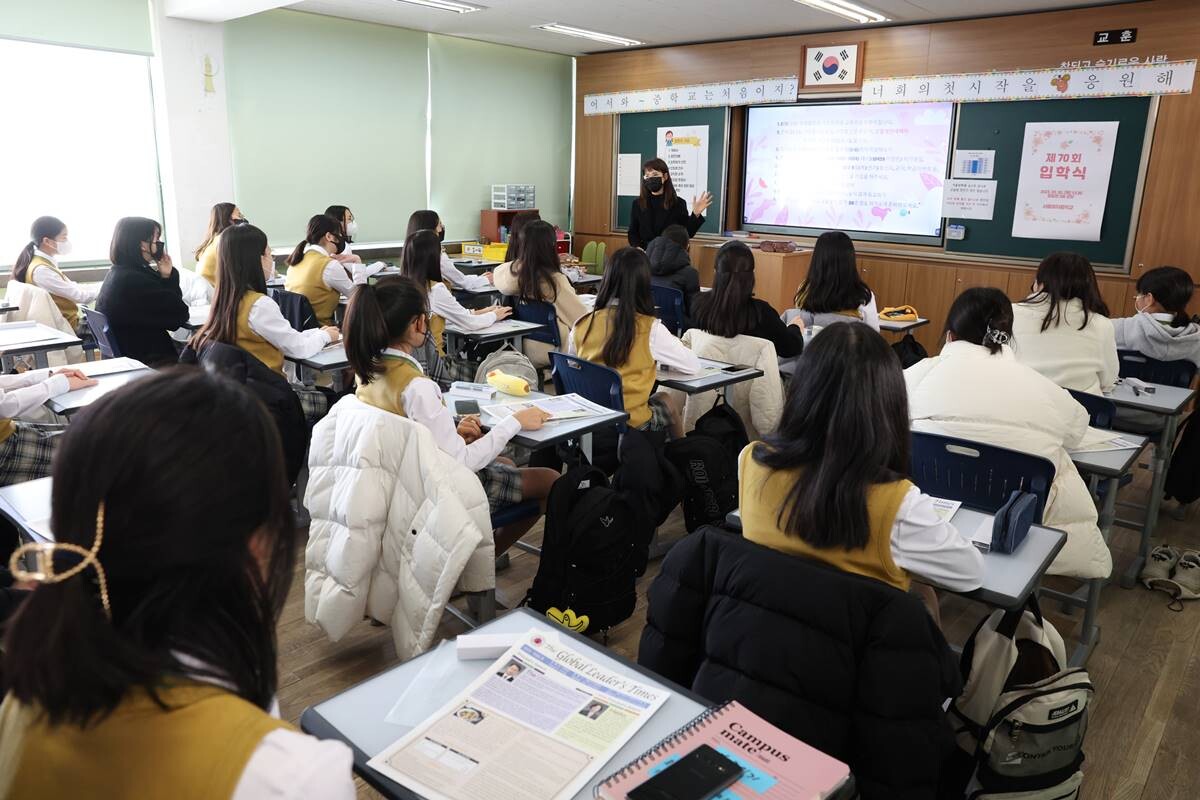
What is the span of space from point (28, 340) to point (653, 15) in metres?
5.24

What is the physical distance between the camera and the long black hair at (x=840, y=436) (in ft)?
5.27

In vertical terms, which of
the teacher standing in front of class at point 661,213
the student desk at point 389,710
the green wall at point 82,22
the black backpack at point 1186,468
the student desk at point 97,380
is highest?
the green wall at point 82,22

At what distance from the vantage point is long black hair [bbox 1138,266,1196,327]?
416 centimetres

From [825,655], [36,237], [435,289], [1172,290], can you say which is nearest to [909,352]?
[1172,290]

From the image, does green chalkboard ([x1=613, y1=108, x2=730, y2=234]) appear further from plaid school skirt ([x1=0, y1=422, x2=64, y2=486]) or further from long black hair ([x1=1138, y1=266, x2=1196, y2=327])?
plaid school skirt ([x1=0, y1=422, x2=64, y2=486])

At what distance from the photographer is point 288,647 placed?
9.43 ft

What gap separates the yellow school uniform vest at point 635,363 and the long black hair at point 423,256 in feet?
3.89

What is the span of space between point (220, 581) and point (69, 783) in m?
0.22

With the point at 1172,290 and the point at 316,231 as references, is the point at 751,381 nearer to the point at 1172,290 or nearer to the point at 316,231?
the point at 1172,290

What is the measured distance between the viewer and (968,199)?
23.0ft

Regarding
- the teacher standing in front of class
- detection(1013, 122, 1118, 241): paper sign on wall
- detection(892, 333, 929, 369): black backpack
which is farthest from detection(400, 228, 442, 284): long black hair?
detection(1013, 122, 1118, 241): paper sign on wall

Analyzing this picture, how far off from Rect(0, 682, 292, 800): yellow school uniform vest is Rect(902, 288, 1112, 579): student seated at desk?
2247 millimetres

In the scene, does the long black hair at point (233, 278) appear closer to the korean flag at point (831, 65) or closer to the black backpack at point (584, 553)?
the black backpack at point (584, 553)

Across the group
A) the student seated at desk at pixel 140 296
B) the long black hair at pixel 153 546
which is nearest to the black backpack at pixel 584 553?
the long black hair at pixel 153 546
